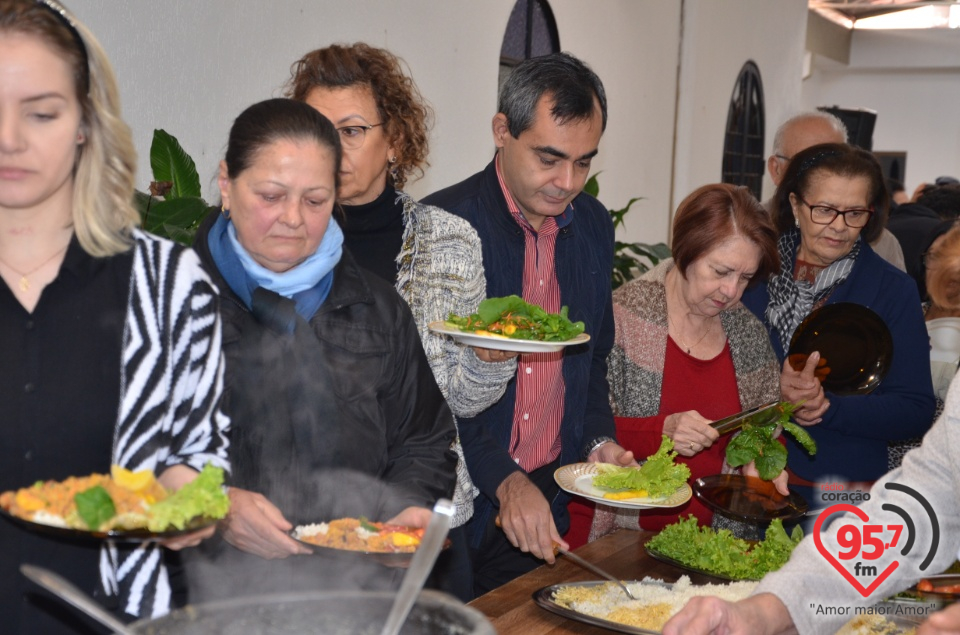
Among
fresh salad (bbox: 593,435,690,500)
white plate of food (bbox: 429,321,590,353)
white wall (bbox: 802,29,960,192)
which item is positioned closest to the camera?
white plate of food (bbox: 429,321,590,353)

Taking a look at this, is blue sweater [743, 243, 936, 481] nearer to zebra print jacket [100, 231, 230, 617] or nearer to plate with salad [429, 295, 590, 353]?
plate with salad [429, 295, 590, 353]

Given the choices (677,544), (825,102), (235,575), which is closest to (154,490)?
(235,575)

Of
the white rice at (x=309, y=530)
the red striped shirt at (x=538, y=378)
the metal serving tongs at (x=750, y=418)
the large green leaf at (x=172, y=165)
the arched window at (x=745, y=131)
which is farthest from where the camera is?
the arched window at (x=745, y=131)

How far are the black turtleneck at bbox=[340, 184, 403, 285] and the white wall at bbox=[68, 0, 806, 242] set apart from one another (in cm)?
110

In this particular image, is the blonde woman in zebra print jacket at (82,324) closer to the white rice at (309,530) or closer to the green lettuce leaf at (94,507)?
the green lettuce leaf at (94,507)

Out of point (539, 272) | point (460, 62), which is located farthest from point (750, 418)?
point (460, 62)

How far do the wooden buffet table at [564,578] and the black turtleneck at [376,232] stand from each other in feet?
2.52

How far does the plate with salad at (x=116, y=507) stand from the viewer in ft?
3.96

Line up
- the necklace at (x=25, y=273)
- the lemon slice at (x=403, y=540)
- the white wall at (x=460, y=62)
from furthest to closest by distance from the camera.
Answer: the white wall at (x=460, y=62)
the lemon slice at (x=403, y=540)
the necklace at (x=25, y=273)

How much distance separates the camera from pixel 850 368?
3.07 metres

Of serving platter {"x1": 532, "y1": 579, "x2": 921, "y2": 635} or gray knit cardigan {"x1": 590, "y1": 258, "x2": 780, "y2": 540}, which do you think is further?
gray knit cardigan {"x1": 590, "y1": 258, "x2": 780, "y2": 540}

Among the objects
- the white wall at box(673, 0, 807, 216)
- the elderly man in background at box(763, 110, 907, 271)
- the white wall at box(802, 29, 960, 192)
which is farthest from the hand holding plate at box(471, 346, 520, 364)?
the white wall at box(802, 29, 960, 192)

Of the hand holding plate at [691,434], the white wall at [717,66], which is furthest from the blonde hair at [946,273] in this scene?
the white wall at [717,66]

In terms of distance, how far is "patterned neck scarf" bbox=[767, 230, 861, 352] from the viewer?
3.10 m
